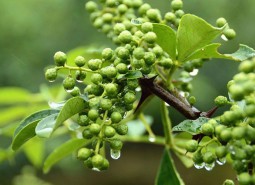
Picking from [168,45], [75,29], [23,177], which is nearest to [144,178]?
[75,29]

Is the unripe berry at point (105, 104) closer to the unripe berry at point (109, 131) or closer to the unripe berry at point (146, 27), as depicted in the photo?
the unripe berry at point (109, 131)

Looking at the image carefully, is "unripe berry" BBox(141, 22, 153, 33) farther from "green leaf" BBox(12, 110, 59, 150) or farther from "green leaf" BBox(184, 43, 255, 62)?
"green leaf" BBox(12, 110, 59, 150)

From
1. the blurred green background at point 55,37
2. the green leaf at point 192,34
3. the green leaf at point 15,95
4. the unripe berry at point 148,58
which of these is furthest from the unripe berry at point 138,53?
the blurred green background at point 55,37

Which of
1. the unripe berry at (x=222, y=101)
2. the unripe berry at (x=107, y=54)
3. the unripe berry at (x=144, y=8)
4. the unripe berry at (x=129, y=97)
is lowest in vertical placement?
the unripe berry at (x=222, y=101)

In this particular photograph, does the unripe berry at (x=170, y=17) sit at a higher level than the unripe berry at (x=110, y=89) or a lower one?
higher

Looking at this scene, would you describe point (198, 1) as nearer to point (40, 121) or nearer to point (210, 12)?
point (210, 12)

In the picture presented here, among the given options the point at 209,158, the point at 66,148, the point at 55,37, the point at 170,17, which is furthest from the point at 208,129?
the point at 55,37
